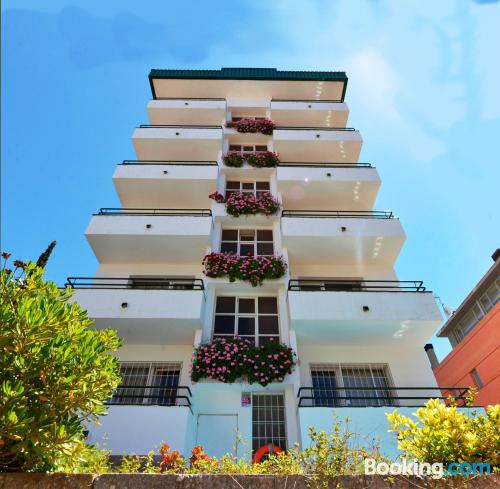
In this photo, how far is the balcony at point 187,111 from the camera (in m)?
20.8

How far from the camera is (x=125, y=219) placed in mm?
14023

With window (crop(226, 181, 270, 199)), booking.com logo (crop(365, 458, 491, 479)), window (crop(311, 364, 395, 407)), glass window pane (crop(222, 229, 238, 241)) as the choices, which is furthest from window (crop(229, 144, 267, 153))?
booking.com logo (crop(365, 458, 491, 479))

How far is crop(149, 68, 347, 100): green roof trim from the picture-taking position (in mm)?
21797

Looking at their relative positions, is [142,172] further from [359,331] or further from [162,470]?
[162,470]

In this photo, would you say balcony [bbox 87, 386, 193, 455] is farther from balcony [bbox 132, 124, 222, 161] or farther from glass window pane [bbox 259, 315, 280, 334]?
balcony [bbox 132, 124, 222, 161]

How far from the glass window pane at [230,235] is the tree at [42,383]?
10.9 metres

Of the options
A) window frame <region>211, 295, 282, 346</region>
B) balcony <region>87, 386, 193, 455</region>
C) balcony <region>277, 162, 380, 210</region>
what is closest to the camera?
balcony <region>87, 386, 193, 455</region>

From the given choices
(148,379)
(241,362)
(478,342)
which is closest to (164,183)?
(148,379)

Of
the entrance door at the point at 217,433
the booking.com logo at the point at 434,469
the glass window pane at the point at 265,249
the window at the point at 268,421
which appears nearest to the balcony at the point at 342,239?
the glass window pane at the point at 265,249

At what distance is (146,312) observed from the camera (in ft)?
36.9

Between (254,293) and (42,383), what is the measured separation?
9.57 meters

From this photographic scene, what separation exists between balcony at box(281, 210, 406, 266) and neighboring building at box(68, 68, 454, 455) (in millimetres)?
60

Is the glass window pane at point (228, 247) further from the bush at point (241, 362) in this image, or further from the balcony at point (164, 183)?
the bush at point (241, 362)

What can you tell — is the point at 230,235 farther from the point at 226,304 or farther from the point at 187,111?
the point at 187,111
